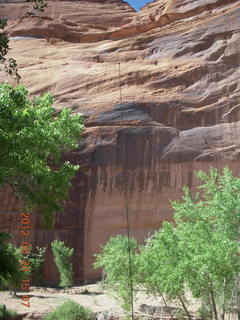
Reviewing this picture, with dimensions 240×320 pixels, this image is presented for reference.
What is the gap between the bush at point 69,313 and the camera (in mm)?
14656

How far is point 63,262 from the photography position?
22.5 meters

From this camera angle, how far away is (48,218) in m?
10.5

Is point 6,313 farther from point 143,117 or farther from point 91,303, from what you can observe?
point 143,117

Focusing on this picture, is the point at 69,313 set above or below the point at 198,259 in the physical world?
below

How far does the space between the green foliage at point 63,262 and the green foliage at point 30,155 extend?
10686 mm

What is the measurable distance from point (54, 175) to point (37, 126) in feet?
4.86

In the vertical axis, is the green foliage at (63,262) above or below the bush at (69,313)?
above

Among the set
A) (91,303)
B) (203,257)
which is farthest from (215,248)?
(91,303)

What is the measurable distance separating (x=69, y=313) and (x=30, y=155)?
6333 mm

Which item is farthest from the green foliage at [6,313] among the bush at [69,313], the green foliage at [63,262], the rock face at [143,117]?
the rock face at [143,117]

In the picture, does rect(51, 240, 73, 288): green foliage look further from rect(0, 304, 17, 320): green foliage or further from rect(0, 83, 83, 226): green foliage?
rect(0, 83, 83, 226): green foliage

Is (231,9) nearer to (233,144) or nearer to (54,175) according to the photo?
(233,144)

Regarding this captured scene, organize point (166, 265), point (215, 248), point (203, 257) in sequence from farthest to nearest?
point (166, 265), point (215, 248), point (203, 257)

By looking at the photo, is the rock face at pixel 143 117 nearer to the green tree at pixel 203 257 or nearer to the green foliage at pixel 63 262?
the green foliage at pixel 63 262
